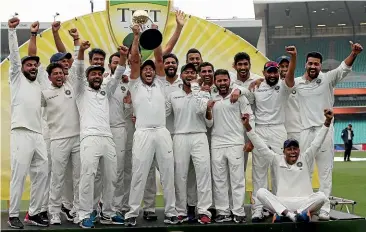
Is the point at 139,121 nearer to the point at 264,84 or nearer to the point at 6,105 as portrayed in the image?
the point at 264,84

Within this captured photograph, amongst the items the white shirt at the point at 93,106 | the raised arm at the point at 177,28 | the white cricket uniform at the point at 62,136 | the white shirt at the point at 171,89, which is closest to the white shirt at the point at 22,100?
the white cricket uniform at the point at 62,136

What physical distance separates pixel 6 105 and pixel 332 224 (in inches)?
221

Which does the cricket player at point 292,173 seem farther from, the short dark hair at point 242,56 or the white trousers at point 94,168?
the white trousers at point 94,168

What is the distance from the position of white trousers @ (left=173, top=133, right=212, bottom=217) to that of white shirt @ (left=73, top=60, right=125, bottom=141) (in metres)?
0.82

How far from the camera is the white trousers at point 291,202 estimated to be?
6383 mm

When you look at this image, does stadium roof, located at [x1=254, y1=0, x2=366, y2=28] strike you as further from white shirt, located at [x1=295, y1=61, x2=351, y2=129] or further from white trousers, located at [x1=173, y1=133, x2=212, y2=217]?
white trousers, located at [x1=173, y1=133, x2=212, y2=217]

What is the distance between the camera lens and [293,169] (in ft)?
21.8

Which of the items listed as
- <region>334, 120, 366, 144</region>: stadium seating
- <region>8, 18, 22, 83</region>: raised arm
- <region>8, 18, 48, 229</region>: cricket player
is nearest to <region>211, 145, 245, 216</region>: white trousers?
<region>8, 18, 48, 229</region>: cricket player

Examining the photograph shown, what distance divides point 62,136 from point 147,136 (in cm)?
99

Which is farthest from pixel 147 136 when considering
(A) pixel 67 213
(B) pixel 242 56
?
(B) pixel 242 56

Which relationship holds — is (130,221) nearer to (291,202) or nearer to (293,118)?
(291,202)

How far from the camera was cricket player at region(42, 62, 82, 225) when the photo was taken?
21.9 ft

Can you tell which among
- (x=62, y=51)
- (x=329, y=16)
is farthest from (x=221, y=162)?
(x=329, y=16)

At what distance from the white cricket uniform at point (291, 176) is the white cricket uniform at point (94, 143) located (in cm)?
161
